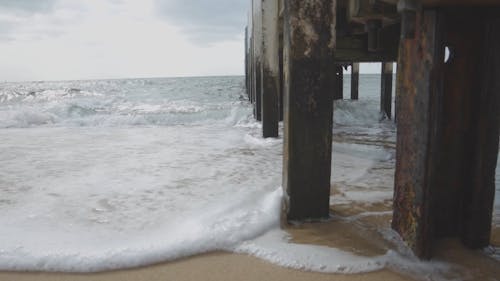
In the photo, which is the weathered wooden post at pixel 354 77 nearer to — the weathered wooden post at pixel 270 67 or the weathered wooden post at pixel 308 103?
the weathered wooden post at pixel 270 67

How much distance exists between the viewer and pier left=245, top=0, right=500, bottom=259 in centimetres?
168

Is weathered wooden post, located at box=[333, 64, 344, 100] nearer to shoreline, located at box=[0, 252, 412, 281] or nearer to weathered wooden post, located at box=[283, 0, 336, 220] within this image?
weathered wooden post, located at box=[283, 0, 336, 220]

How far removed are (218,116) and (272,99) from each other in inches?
246

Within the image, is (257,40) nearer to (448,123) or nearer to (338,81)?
(448,123)

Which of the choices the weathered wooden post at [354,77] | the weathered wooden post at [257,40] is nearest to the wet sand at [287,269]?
the weathered wooden post at [257,40]

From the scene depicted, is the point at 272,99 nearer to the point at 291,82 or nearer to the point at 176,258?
the point at 291,82

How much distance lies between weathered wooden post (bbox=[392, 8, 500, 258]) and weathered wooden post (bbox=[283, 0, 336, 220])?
1.59 feet

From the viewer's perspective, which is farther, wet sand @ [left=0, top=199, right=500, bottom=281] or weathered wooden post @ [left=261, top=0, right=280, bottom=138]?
weathered wooden post @ [left=261, top=0, right=280, bottom=138]

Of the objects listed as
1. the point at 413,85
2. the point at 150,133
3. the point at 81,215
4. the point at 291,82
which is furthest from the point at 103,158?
the point at 413,85

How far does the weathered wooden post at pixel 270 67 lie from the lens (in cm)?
580

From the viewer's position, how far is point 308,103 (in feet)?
7.52

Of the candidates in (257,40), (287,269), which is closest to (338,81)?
(257,40)

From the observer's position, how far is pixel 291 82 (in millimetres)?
2244

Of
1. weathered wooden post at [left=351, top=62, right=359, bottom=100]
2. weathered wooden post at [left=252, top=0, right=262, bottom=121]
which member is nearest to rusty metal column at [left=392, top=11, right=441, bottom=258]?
weathered wooden post at [left=252, top=0, right=262, bottom=121]
